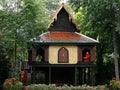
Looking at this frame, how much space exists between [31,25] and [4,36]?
228 cm

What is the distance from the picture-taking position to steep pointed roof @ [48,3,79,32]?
111 feet

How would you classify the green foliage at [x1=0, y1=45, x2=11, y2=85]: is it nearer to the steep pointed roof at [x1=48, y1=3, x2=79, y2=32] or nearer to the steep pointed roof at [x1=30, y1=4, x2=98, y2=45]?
the steep pointed roof at [x1=30, y1=4, x2=98, y2=45]

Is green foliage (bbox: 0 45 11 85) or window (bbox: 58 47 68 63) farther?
green foliage (bbox: 0 45 11 85)

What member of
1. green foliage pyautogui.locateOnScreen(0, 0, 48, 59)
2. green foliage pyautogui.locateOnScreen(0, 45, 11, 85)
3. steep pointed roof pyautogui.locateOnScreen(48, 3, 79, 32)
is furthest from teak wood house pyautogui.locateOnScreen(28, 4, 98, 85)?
green foliage pyautogui.locateOnScreen(0, 45, 11, 85)

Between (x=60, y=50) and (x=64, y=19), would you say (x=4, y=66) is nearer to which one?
Result: (x=60, y=50)

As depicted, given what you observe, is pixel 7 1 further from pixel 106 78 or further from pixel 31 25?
pixel 106 78

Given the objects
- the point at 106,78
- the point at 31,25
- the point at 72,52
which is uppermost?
the point at 31,25

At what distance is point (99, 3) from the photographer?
3012 cm

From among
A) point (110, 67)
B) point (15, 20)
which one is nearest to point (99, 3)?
point (15, 20)

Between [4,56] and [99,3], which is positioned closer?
[99,3]

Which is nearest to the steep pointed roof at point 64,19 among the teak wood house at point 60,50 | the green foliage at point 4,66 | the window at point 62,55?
the teak wood house at point 60,50

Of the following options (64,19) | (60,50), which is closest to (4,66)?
(60,50)

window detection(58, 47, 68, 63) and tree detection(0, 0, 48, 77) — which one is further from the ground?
tree detection(0, 0, 48, 77)

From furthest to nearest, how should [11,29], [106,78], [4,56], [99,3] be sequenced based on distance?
[106,78] < [4,56] < [99,3] < [11,29]
